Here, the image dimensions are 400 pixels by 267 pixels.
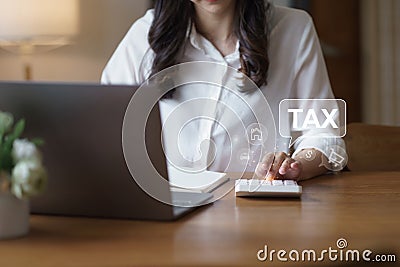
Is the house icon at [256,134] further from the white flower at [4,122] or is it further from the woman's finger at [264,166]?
the white flower at [4,122]

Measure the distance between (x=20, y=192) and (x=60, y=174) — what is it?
13 cm

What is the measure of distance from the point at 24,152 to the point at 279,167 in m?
0.56

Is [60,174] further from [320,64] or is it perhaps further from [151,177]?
[320,64]

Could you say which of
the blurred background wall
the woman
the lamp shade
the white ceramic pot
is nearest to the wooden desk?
the white ceramic pot

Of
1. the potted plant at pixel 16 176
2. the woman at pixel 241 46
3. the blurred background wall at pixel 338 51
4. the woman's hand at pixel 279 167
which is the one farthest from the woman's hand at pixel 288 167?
the blurred background wall at pixel 338 51

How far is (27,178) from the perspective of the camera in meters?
0.93

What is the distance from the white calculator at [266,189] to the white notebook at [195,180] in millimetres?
60

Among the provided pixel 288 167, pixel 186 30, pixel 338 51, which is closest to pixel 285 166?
pixel 288 167

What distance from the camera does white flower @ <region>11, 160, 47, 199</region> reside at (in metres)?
0.93

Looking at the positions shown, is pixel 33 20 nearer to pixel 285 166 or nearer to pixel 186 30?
pixel 186 30

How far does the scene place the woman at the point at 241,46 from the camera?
5.73 feet

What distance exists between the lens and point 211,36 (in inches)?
70.2

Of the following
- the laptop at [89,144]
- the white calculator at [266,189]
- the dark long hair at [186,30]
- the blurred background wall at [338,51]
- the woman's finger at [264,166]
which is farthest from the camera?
the blurred background wall at [338,51]

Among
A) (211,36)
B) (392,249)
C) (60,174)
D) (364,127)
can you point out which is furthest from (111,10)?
(392,249)
